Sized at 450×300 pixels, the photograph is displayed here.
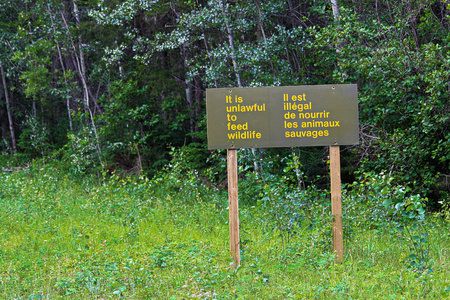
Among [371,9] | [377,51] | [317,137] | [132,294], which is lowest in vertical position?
[132,294]

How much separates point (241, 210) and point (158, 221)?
1.95 meters

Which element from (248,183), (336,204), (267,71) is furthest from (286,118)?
(267,71)

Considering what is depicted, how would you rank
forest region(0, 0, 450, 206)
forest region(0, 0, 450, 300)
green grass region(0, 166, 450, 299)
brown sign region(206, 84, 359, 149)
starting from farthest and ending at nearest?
forest region(0, 0, 450, 206)
brown sign region(206, 84, 359, 149)
forest region(0, 0, 450, 300)
green grass region(0, 166, 450, 299)

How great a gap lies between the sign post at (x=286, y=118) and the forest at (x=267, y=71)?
636 millimetres

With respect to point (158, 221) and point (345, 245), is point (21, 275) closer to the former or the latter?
point (158, 221)

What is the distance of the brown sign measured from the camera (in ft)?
20.0

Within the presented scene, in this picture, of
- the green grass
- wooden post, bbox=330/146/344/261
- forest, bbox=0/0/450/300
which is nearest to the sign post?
wooden post, bbox=330/146/344/261

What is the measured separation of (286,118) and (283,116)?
0.16 ft

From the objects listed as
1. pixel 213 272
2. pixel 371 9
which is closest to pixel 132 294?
pixel 213 272

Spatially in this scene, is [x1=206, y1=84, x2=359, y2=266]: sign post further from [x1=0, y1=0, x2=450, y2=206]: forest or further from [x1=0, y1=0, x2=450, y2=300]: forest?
[x1=0, y1=0, x2=450, y2=206]: forest

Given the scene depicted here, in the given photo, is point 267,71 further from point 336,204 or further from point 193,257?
point 193,257

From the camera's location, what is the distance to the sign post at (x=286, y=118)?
6090 millimetres

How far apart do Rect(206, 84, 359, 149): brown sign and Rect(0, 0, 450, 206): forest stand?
62 cm

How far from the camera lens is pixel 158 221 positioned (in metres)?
8.98
